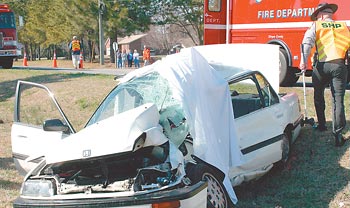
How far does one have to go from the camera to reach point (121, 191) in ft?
12.4

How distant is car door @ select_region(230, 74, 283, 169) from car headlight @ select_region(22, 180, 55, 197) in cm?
226

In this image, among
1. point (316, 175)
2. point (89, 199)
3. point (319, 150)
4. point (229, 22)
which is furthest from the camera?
point (229, 22)

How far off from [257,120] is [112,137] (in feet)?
7.52

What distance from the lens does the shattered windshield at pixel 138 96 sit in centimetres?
502

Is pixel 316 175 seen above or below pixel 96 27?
below

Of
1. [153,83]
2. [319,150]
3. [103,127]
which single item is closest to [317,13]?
[319,150]

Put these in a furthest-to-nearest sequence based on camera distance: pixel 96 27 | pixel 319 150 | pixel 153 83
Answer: pixel 96 27 → pixel 319 150 → pixel 153 83

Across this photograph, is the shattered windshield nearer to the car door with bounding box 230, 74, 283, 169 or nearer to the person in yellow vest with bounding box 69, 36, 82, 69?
the car door with bounding box 230, 74, 283, 169

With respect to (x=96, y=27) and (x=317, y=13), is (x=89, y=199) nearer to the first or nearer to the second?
(x=317, y=13)

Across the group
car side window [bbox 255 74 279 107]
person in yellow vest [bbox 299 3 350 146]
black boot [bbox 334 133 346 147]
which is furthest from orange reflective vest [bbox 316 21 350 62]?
black boot [bbox 334 133 346 147]

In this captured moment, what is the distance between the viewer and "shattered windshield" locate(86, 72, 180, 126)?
502 centimetres

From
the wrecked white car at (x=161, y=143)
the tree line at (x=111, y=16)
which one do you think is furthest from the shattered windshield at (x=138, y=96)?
the tree line at (x=111, y=16)

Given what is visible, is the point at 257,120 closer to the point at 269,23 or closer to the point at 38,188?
the point at 38,188

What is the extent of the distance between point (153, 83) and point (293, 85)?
306 inches
